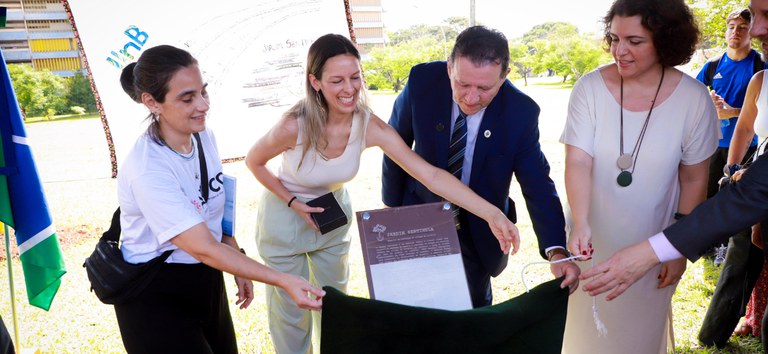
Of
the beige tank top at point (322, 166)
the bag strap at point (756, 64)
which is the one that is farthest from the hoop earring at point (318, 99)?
the bag strap at point (756, 64)

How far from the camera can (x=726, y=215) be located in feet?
6.02

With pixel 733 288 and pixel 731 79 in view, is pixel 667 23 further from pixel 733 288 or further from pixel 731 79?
pixel 731 79

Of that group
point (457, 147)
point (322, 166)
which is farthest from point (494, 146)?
point (322, 166)

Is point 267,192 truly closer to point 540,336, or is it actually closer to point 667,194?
point 540,336

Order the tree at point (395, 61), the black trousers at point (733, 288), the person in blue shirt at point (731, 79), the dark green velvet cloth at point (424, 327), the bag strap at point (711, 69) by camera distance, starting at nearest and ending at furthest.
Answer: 1. the dark green velvet cloth at point (424, 327)
2. the black trousers at point (733, 288)
3. the person in blue shirt at point (731, 79)
4. the bag strap at point (711, 69)
5. the tree at point (395, 61)

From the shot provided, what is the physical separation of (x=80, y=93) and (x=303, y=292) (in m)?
12.3

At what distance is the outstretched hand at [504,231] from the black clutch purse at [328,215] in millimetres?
685

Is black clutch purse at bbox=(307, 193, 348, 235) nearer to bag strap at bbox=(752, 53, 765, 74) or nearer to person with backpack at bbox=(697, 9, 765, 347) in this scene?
person with backpack at bbox=(697, 9, 765, 347)

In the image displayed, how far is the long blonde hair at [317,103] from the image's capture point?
2.42 m

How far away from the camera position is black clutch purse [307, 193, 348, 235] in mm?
2555

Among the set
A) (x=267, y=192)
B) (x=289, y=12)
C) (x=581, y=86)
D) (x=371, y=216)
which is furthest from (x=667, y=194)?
(x=289, y=12)

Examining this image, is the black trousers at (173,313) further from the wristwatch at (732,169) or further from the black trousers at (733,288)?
the black trousers at (733,288)

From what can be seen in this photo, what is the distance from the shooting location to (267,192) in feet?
9.31

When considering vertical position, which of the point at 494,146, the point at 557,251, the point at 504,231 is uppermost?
the point at 494,146
